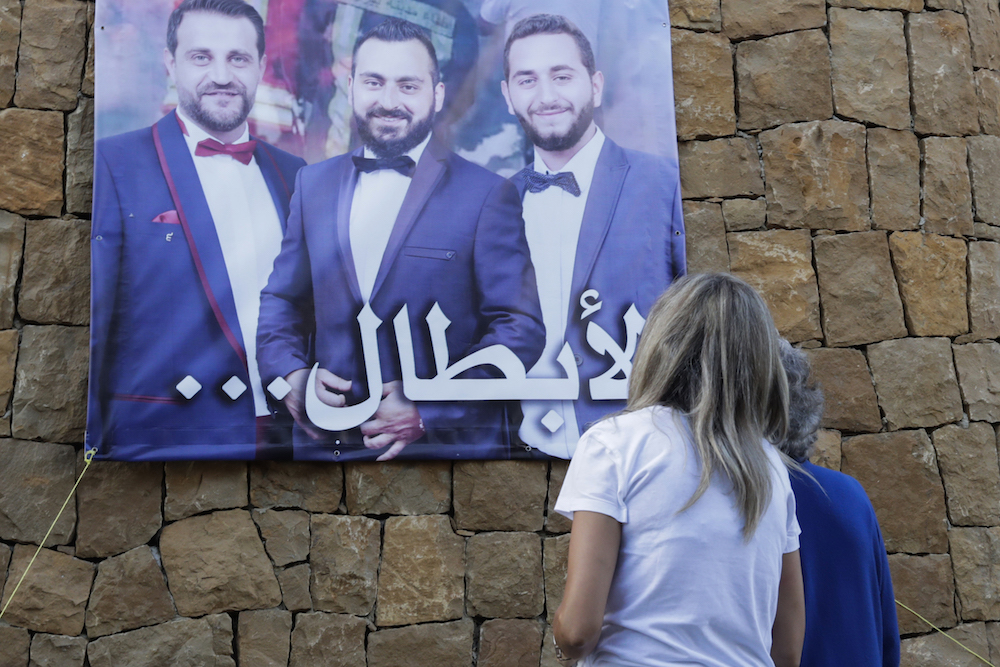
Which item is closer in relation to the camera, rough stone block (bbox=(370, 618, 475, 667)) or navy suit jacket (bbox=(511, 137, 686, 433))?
rough stone block (bbox=(370, 618, 475, 667))

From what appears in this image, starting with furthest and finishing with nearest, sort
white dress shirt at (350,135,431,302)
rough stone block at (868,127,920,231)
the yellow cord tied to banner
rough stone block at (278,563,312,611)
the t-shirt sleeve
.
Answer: rough stone block at (868,127,920,231), white dress shirt at (350,135,431,302), rough stone block at (278,563,312,611), the yellow cord tied to banner, the t-shirt sleeve

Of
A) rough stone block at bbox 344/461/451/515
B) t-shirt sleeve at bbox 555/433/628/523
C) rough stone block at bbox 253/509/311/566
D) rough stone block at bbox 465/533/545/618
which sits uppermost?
t-shirt sleeve at bbox 555/433/628/523

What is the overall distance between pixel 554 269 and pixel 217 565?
1597 mm

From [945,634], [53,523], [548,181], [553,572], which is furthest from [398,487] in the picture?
[945,634]

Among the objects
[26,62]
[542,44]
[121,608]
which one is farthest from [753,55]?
[121,608]

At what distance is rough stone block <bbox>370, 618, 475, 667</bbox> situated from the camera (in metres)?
2.71

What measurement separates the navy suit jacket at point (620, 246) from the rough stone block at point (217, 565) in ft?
4.10

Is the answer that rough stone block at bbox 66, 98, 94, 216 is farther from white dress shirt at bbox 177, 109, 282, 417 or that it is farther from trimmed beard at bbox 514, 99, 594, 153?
trimmed beard at bbox 514, 99, 594, 153

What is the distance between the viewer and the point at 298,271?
9.09 feet

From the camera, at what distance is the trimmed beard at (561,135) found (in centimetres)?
298

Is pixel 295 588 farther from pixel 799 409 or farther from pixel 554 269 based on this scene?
pixel 799 409

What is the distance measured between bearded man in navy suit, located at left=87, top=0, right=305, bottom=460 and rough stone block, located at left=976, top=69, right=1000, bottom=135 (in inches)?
112

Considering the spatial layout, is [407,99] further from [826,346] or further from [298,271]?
[826,346]

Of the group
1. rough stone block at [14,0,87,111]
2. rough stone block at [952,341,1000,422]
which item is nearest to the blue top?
rough stone block at [952,341,1000,422]
